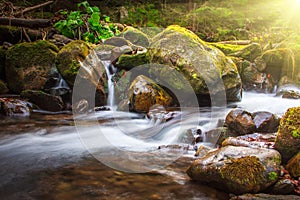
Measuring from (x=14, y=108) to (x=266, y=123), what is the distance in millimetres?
6141

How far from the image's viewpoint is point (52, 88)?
7.75m

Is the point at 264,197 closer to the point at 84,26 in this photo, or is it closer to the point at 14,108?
the point at 14,108

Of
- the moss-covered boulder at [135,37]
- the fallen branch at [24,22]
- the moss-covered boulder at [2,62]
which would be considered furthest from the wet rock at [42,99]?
the moss-covered boulder at [135,37]

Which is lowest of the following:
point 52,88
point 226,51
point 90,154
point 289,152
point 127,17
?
point 90,154

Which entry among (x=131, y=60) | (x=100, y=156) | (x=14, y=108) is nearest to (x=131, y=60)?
(x=131, y=60)

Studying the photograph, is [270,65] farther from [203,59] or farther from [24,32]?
[24,32]

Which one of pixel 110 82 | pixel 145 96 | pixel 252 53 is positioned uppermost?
pixel 252 53

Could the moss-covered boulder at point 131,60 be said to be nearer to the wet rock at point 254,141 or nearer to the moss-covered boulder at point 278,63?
the wet rock at point 254,141

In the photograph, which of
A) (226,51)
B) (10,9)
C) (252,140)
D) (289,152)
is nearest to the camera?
(289,152)

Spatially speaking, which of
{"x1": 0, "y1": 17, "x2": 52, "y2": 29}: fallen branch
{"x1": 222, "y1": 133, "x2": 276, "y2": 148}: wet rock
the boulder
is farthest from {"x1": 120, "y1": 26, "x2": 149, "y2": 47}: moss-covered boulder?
{"x1": 222, "y1": 133, "x2": 276, "y2": 148}: wet rock

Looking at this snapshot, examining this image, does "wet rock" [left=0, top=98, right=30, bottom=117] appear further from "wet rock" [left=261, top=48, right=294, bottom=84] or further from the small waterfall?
"wet rock" [left=261, top=48, right=294, bottom=84]

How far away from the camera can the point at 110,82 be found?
8.15 m

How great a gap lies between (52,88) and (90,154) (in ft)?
13.7

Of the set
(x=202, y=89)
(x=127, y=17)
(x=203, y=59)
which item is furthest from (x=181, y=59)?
(x=127, y=17)
